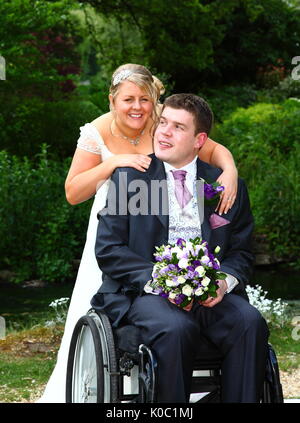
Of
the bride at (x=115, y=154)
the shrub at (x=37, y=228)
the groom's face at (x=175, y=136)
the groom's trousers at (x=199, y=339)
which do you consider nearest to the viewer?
the groom's trousers at (x=199, y=339)

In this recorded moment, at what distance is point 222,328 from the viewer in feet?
10.1

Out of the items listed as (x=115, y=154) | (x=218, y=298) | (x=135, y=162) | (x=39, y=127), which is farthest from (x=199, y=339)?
(x=39, y=127)

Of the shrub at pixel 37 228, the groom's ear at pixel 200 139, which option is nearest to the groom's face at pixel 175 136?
the groom's ear at pixel 200 139

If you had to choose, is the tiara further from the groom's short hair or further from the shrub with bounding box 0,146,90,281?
the shrub with bounding box 0,146,90,281

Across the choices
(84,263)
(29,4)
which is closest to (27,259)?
(29,4)

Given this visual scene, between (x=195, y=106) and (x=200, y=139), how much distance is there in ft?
0.51

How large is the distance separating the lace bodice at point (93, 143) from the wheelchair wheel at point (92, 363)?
88 cm

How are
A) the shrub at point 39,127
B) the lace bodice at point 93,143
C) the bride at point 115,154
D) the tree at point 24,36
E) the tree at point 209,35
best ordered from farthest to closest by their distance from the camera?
the tree at point 209,35 < the shrub at point 39,127 < the tree at point 24,36 < the lace bodice at point 93,143 < the bride at point 115,154

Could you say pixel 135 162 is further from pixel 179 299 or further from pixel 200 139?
pixel 179 299

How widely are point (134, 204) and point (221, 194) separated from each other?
0.38 m

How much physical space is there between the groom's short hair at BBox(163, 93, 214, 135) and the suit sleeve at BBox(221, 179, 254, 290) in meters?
0.32

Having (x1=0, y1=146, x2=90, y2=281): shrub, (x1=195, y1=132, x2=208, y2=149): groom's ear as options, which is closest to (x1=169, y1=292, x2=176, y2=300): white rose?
(x1=195, y1=132, x2=208, y2=149): groom's ear

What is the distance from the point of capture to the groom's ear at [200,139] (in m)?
3.41

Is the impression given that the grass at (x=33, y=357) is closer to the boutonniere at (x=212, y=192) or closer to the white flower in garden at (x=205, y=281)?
→ the boutonniere at (x=212, y=192)
